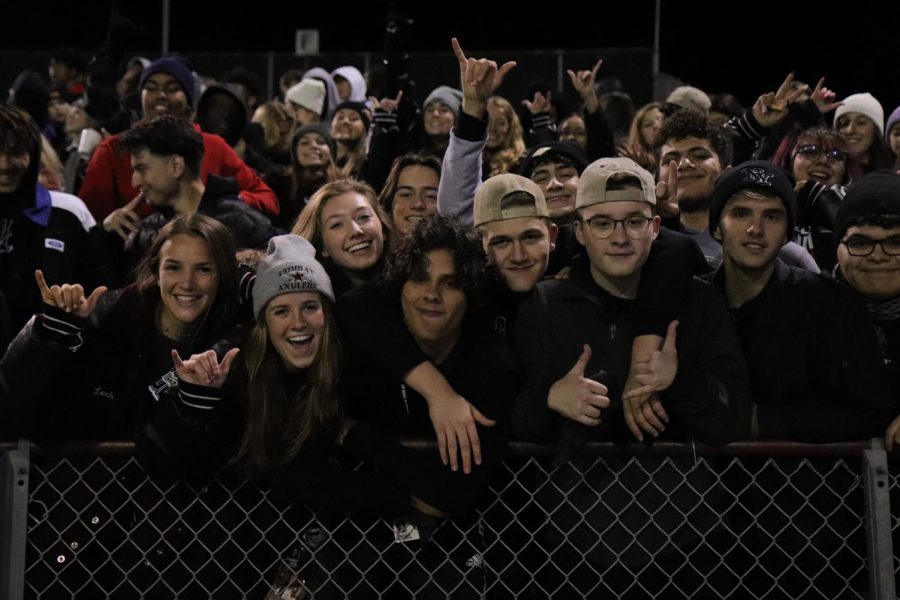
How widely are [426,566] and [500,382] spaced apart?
661 millimetres

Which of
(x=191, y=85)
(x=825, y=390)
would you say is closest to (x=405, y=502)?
(x=825, y=390)

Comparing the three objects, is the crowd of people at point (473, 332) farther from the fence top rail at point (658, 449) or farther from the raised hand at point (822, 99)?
the raised hand at point (822, 99)

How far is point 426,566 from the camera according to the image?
4023 millimetres

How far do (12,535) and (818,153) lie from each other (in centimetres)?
428

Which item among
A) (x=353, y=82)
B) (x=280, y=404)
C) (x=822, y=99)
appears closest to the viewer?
(x=280, y=404)

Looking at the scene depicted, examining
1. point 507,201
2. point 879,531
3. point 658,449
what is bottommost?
point 879,531

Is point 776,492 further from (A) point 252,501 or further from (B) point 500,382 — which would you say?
(A) point 252,501

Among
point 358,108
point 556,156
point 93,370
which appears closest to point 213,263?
point 93,370

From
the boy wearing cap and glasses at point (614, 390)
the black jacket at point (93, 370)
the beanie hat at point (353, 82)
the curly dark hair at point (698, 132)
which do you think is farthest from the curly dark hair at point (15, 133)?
the beanie hat at point (353, 82)

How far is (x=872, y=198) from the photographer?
14.6 feet

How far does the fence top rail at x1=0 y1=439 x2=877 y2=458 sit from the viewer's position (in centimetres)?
375

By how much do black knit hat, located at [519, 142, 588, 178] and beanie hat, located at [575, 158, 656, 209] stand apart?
115 centimetres

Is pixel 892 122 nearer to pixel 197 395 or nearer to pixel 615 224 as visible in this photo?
pixel 615 224

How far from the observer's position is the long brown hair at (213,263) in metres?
4.53
